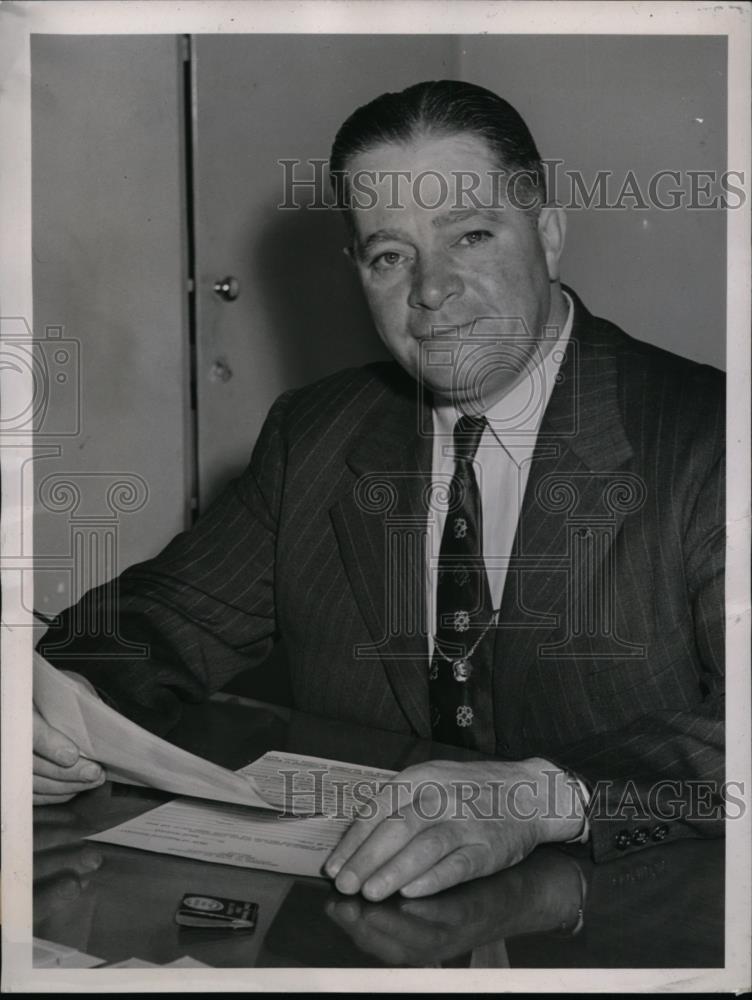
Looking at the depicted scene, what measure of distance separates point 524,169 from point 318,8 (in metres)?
0.31

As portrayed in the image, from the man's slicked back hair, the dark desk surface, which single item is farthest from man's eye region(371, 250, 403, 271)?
the dark desk surface

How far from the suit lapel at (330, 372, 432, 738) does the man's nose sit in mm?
144

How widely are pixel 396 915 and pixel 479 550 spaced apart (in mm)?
505

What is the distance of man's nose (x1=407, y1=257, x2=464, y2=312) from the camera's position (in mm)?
1348

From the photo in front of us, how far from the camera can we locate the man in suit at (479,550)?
1.23m

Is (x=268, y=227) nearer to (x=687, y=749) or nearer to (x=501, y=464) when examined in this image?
(x=501, y=464)

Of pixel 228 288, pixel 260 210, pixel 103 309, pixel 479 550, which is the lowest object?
pixel 479 550

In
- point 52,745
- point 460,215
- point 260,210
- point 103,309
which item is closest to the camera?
point 52,745

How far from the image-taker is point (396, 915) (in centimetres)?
99

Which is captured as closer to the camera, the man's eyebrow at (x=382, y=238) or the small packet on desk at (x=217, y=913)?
the small packet on desk at (x=217, y=913)

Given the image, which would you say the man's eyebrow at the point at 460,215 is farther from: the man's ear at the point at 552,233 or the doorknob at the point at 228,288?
the doorknob at the point at 228,288

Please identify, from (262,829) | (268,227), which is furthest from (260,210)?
(262,829)

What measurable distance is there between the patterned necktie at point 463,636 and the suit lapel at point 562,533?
0.02 meters

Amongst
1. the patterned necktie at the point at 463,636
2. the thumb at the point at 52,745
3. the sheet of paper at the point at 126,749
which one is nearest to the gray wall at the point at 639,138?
the patterned necktie at the point at 463,636
